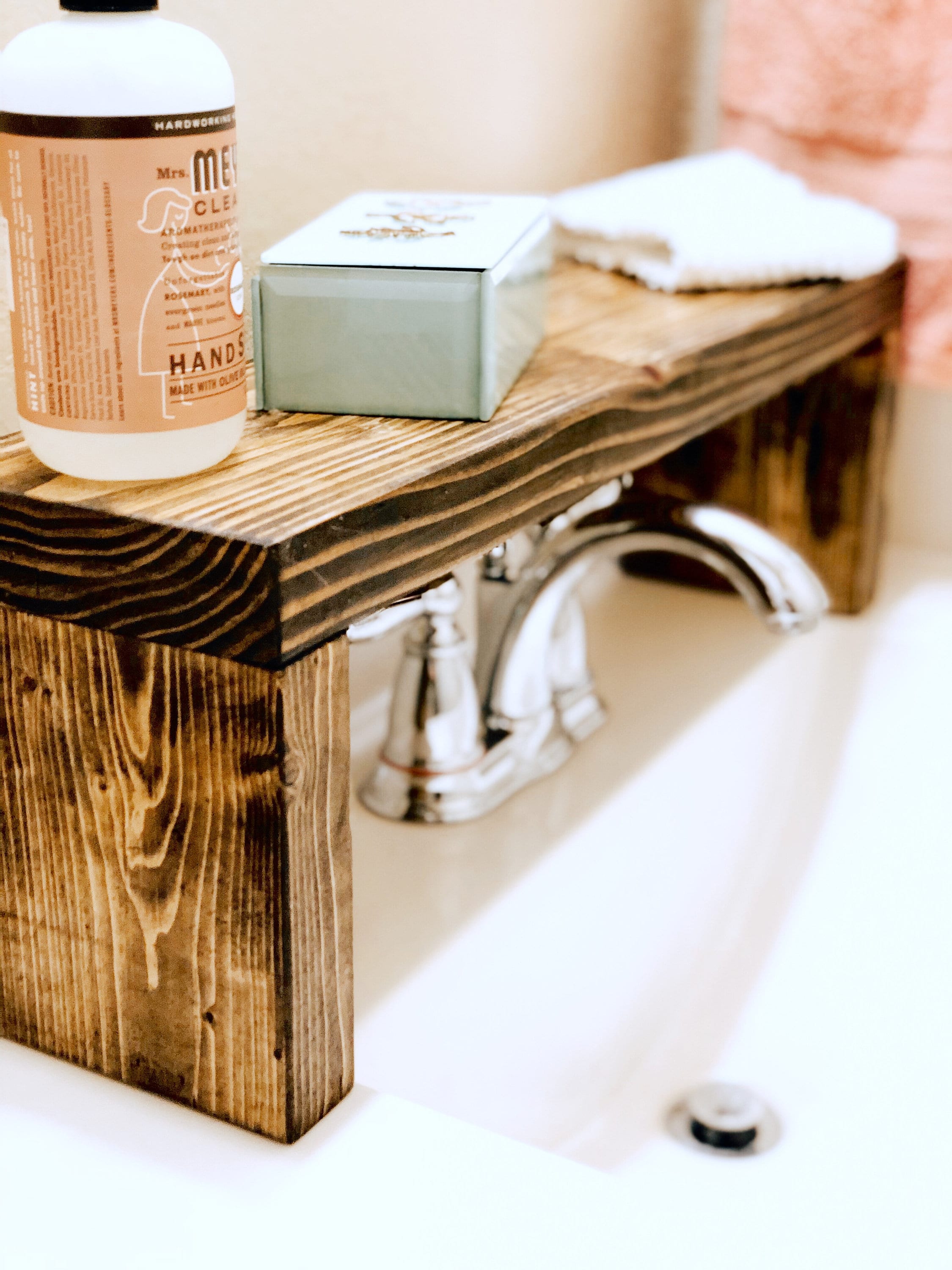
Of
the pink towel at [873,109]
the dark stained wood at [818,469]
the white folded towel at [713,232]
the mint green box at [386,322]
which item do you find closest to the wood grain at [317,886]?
the mint green box at [386,322]

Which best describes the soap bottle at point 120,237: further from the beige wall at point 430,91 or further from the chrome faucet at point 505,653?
the chrome faucet at point 505,653

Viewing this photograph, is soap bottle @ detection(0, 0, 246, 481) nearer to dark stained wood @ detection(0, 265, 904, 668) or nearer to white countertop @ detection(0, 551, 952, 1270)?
dark stained wood @ detection(0, 265, 904, 668)

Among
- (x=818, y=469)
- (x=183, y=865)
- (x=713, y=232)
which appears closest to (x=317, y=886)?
(x=183, y=865)

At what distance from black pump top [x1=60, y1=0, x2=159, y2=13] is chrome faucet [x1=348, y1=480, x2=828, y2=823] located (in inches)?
12.1

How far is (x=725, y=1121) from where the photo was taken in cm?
63

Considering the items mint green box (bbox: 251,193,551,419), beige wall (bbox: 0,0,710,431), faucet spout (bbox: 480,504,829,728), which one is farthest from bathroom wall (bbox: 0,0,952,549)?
faucet spout (bbox: 480,504,829,728)

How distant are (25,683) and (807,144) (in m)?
0.81

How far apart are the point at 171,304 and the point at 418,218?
0.19 m

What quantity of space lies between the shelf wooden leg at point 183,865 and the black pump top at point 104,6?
181mm

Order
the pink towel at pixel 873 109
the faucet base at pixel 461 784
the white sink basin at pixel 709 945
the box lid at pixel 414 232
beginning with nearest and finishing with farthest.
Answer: the box lid at pixel 414 232 < the white sink basin at pixel 709 945 < the faucet base at pixel 461 784 < the pink towel at pixel 873 109

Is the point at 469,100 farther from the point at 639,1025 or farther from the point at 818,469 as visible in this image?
the point at 639,1025

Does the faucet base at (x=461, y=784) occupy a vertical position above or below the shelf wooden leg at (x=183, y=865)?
below

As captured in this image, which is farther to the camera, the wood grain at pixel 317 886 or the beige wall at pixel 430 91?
the beige wall at pixel 430 91

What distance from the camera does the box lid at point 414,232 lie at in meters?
0.48
